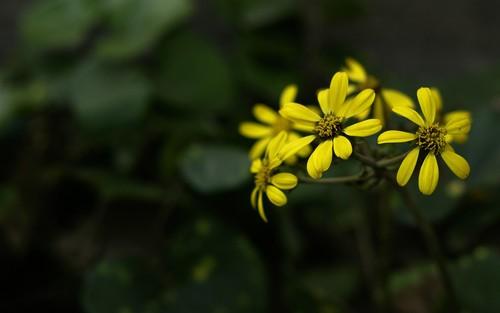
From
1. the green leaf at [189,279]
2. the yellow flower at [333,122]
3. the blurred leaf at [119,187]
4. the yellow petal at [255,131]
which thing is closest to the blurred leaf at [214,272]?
the green leaf at [189,279]

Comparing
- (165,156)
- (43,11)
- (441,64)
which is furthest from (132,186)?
(441,64)

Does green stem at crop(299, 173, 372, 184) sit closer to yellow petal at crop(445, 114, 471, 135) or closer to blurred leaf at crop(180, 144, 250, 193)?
yellow petal at crop(445, 114, 471, 135)

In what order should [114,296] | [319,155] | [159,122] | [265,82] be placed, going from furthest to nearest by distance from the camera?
[265,82]
[159,122]
[114,296]
[319,155]

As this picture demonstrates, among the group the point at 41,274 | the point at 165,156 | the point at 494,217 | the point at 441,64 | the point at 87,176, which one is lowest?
the point at 41,274

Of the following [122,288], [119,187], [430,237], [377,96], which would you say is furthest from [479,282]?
[119,187]

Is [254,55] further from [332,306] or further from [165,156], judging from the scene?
[332,306]

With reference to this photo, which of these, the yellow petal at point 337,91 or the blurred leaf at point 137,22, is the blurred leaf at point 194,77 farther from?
the yellow petal at point 337,91

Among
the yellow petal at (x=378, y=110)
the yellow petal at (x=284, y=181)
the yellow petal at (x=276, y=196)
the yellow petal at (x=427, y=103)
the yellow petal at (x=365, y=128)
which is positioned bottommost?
the yellow petal at (x=276, y=196)
